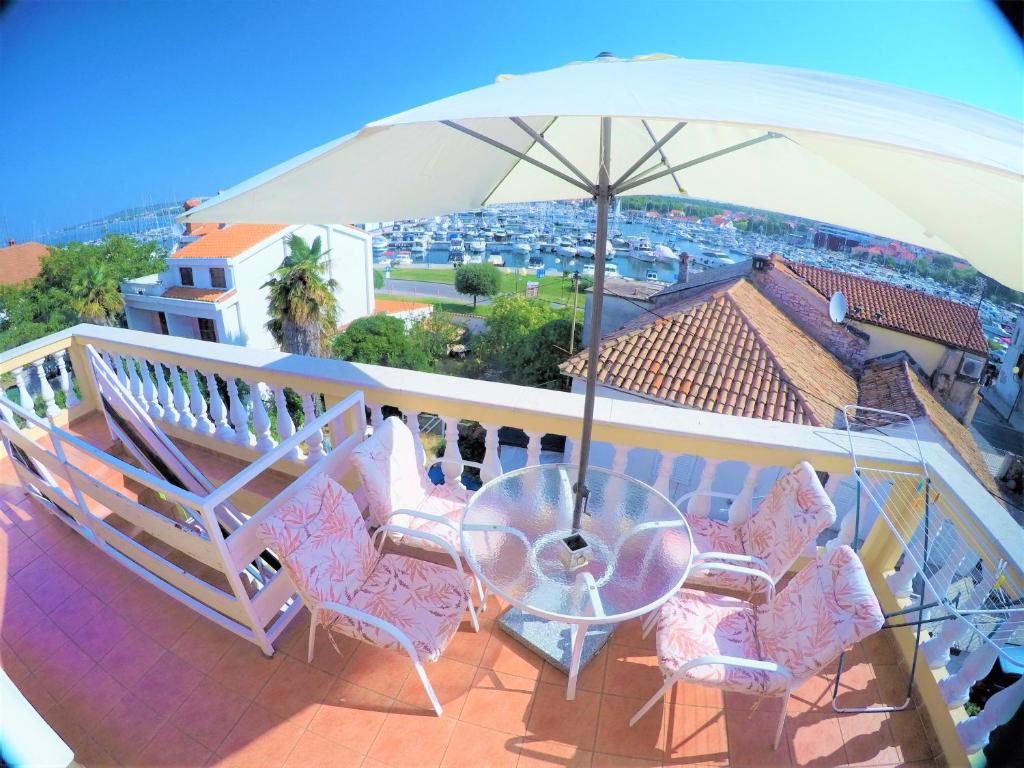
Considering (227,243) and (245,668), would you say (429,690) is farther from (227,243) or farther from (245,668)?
(227,243)

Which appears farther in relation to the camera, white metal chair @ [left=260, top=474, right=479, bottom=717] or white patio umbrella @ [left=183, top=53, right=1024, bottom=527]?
white metal chair @ [left=260, top=474, right=479, bottom=717]

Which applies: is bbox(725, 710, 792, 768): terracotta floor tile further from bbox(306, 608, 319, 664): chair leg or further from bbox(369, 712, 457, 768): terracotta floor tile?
bbox(306, 608, 319, 664): chair leg

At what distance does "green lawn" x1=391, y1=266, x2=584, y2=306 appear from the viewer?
41.6 metres

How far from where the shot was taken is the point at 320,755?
1951 mm

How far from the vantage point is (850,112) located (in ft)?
3.85

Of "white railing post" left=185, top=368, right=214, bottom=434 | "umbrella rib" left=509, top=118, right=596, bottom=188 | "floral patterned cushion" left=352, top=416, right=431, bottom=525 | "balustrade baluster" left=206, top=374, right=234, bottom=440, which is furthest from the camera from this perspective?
"white railing post" left=185, top=368, right=214, bottom=434

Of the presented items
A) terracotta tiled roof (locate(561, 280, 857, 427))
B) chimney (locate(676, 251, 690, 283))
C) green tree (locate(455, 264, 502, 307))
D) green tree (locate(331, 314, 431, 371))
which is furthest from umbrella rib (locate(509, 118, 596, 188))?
green tree (locate(455, 264, 502, 307))

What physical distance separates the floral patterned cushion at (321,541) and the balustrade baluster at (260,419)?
1638 mm

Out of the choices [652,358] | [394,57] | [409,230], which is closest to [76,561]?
[652,358]

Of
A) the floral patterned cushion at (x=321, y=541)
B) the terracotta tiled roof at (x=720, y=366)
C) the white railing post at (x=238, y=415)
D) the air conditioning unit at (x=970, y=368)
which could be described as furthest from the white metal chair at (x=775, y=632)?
the air conditioning unit at (x=970, y=368)

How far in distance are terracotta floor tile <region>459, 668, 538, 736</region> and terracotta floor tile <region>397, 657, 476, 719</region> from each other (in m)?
0.03

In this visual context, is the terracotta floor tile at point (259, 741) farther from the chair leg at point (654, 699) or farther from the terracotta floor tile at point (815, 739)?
the terracotta floor tile at point (815, 739)

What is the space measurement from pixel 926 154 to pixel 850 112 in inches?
12.0

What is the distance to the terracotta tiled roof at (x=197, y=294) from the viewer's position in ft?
83.0
